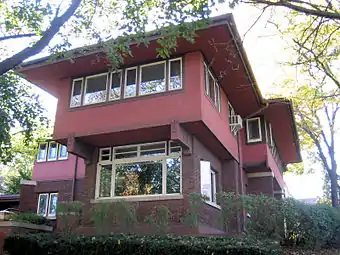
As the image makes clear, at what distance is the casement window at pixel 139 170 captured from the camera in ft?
39.6

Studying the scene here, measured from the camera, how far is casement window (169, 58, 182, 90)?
11984 mm

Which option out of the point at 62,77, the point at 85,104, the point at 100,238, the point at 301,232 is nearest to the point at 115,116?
the point at 85,104

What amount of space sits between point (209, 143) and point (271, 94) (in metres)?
12.1

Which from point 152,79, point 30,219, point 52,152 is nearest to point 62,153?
point 52,152

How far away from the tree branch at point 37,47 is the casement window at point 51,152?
12.1m

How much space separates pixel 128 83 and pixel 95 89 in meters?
1.32

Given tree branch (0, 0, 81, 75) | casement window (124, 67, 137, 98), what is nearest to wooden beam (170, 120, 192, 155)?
casement window (124, 67, 137, 98)

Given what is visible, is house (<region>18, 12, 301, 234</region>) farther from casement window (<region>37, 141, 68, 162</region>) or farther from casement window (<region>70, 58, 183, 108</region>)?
casement window (<region>37, 141, 68, 162</region>)

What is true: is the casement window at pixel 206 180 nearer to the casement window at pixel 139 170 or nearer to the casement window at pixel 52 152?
the casement window at pixel 139 170

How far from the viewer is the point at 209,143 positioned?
13180 millimetres

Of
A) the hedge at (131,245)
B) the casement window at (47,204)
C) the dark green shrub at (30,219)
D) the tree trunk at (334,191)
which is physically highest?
the tree trunk at (334,191)

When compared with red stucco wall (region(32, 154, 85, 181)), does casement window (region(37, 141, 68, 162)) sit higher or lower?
higher

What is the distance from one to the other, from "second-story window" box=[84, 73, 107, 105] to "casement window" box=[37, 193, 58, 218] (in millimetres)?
7969

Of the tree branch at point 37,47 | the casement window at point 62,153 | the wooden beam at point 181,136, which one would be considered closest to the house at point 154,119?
the wooden beam at point 181,136
